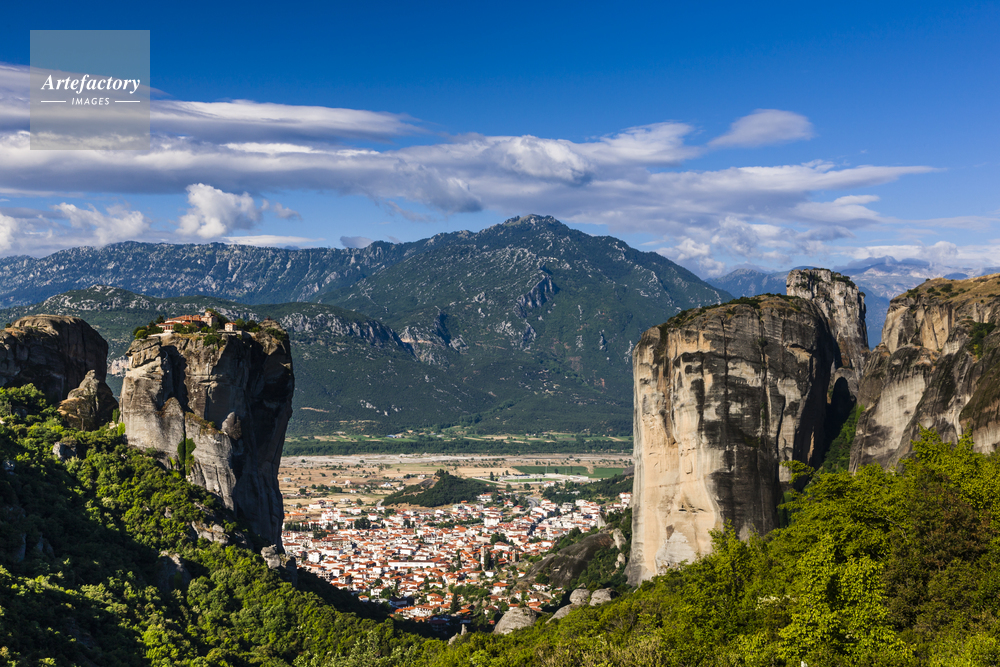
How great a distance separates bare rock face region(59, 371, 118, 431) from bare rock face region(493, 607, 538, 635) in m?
36.9

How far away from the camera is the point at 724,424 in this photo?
7169cm

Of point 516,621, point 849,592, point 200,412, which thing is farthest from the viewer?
point 200,412

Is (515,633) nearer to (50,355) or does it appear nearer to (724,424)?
(724,424)

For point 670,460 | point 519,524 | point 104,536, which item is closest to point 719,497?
point 670,460

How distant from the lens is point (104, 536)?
5666 cm

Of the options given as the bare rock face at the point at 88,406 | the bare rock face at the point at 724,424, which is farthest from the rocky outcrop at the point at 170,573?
the bare rock face at the point at 724,424

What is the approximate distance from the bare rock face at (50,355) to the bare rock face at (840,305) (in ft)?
262

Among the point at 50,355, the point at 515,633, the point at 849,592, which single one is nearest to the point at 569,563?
the point at 515,633

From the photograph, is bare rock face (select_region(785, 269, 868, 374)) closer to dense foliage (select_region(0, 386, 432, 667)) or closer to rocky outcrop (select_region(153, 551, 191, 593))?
dense foliage (select_region(0, 386, 432, 667))

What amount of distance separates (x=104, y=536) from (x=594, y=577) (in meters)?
50.6

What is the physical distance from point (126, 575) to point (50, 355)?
2951 centimetres

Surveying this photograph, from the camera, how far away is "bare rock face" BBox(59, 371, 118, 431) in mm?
68625

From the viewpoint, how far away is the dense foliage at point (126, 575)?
45688 mm

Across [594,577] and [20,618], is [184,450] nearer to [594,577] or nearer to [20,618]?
[20,618]
